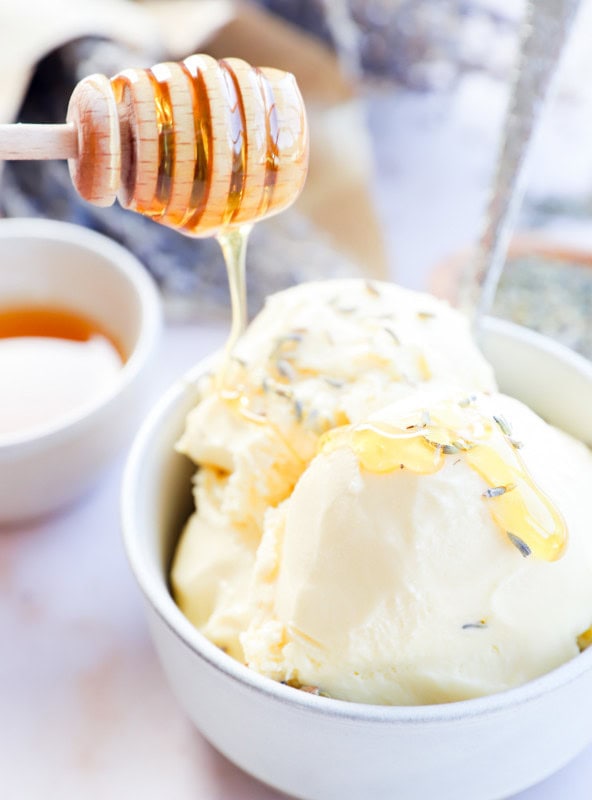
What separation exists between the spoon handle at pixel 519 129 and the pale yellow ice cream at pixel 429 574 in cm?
29

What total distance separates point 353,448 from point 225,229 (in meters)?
0.20

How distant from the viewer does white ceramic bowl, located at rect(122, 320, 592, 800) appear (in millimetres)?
599

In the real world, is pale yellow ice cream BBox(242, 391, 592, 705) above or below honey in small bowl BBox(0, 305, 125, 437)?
above

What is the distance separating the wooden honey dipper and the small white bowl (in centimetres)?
31

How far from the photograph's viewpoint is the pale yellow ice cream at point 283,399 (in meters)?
0.76

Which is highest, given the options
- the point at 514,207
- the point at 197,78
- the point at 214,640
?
the point at 197,78

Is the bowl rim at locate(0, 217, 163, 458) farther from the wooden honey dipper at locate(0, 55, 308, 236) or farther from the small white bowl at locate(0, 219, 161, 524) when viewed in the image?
the wooden honey dipper at locate(0, 55, 308, 236)

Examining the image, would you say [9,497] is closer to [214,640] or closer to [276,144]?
[214,640]

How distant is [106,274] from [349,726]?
2.15 ft

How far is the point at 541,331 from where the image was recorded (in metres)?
1.17

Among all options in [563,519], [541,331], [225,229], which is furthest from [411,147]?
[563,519]

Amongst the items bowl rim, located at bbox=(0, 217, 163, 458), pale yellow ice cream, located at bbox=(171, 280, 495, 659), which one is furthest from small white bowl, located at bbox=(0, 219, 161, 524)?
pale yellow ice cream, located at bbox=(171, 280, 495, 659)

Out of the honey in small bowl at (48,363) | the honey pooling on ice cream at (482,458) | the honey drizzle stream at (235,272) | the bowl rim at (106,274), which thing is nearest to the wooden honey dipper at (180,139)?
the honey drizzle stream at (235,272)

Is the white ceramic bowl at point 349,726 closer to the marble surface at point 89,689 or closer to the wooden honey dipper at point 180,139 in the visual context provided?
the marble surface at point 89,689
